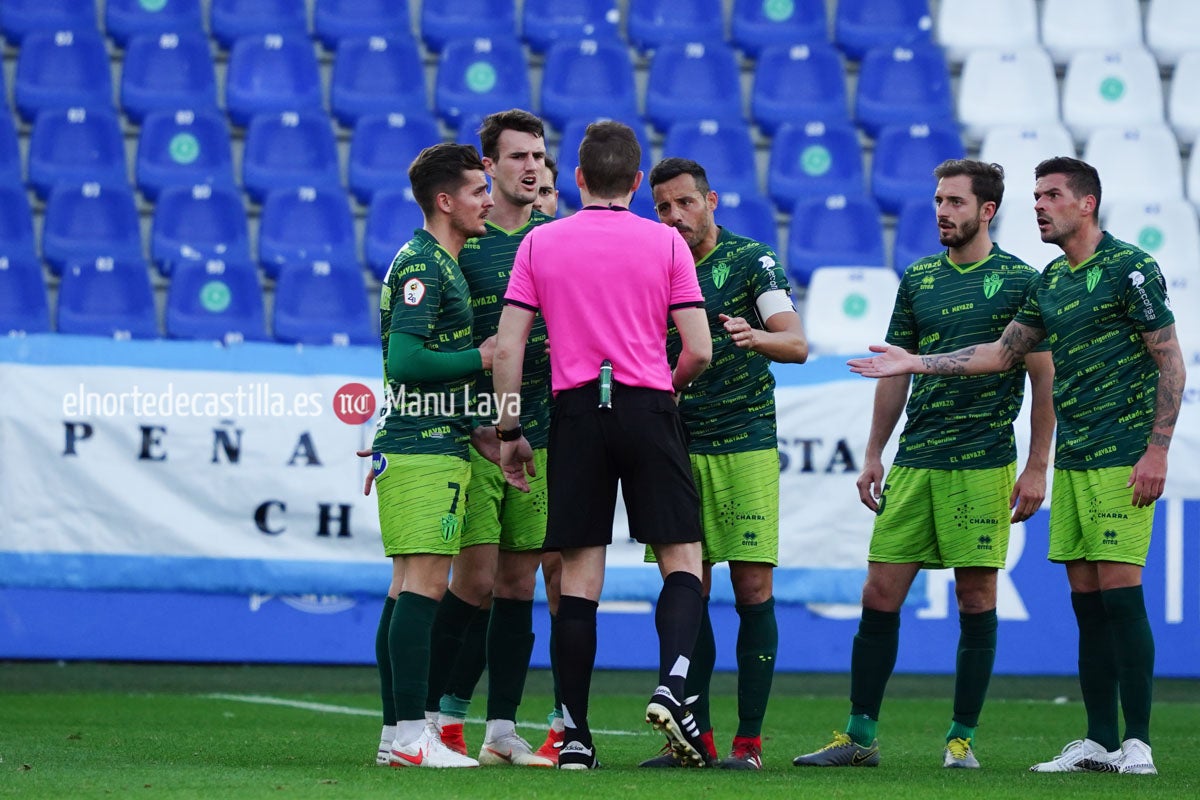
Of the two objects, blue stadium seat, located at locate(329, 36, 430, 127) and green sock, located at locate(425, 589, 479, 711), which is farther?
blue stadium seat, located at locate(329, 36, 430, 127)

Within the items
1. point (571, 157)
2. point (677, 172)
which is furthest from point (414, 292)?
point (571, 157)

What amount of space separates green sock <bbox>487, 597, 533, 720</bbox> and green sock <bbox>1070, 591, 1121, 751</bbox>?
6.15 ft

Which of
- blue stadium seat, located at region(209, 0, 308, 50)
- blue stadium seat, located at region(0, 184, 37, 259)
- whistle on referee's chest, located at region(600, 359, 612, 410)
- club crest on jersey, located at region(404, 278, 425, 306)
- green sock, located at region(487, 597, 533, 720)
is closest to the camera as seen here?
whistle on referee's chest, located at region(600, 359, 612, 410)

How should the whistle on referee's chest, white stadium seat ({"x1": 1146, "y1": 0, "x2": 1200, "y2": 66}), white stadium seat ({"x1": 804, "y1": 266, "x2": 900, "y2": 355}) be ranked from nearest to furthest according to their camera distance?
the whistle on referee's chest
white stadium seat ({"x1": 804, "y1": 266, "x2": 900, "y2": 355})
white stadium seat ({"x1": 1146, "y1": 0, "x2": 1200, "y2": 66})

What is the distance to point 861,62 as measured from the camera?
12930mm

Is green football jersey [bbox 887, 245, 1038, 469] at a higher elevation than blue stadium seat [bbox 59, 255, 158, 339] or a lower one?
lower

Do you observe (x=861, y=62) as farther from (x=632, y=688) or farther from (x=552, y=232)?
(x=552, y=232)

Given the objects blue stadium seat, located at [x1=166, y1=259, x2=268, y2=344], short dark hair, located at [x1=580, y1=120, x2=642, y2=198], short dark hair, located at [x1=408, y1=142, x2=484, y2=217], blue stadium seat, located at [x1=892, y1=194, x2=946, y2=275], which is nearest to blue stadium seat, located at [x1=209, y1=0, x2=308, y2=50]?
blue stadium seat, located at [x1=166, y1=259, x2=268, y2=344]

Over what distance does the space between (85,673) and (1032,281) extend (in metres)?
5.33

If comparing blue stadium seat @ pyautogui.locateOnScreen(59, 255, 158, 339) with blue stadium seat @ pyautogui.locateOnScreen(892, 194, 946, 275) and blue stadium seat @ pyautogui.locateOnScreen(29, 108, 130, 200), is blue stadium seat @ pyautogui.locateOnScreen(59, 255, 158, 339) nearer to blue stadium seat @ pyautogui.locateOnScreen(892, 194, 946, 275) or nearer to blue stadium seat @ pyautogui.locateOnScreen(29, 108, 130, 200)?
blue stadium seat @ pyautogui.locateOnScreen(29, 108, 130, 200)

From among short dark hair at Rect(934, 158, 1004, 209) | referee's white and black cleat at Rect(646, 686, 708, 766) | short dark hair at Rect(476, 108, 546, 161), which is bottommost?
referee's white and black cleat at Rect(646, 686, 708, 766)

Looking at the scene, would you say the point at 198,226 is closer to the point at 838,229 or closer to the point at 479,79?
the point at 479,79

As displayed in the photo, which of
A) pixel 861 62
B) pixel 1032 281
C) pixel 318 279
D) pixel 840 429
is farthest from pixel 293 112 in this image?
pixel 1032 281

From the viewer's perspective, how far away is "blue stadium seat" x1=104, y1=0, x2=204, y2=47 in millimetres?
12508
